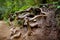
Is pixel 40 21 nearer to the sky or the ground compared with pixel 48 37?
nearer to the sky

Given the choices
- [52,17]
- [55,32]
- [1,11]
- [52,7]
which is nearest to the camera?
[55,32]

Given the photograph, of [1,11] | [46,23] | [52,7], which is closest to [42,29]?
[46,23]

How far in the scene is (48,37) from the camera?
613 cm

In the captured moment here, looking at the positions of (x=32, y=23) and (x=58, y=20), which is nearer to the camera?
(x=58, y=20)

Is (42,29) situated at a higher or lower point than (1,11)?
higher

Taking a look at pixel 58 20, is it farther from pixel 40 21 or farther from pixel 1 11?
pixel 1 11

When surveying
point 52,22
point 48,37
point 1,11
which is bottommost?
point 1,11

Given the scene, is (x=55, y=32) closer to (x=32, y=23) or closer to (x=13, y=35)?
(x=32, y=23)

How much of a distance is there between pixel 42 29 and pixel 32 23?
62 cm

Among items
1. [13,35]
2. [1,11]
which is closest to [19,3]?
[1,11]

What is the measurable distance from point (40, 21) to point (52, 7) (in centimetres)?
94

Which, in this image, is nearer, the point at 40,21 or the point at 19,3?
the point at 40,21

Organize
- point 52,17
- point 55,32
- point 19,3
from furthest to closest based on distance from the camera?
point 19,3 < point 52,17 < point 55,32

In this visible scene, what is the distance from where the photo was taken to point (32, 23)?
6.71 m
